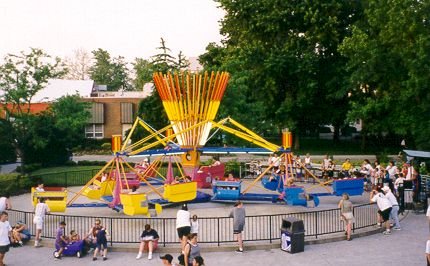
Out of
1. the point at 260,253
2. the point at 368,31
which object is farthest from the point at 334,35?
the point at 260,253

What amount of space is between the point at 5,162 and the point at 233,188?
3106 centimetres

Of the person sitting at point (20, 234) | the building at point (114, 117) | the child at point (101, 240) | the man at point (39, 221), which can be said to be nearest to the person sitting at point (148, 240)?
the child at point (101, 240)

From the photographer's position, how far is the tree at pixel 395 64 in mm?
35188

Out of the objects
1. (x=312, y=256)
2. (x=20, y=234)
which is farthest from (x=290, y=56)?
(x=20, y=234)

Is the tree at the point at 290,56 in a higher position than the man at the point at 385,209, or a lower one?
higher

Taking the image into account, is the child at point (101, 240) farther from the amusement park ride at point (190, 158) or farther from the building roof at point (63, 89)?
the building roof at point (63, 89)

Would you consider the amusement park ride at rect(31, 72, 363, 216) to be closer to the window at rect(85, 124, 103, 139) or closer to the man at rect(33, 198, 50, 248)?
the man at rect(33, 198, 50, 248)

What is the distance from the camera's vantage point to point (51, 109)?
42281mm

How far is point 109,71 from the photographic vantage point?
139500 millimetres

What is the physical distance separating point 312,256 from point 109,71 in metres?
127

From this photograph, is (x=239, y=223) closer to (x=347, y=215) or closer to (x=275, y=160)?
(x=347, y=215)

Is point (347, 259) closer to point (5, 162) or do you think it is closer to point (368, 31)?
point (368, 31)

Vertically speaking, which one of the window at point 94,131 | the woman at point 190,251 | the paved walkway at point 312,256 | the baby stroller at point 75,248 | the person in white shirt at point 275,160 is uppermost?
the window at point 94,131

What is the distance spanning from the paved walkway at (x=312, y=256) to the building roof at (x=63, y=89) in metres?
52.7
